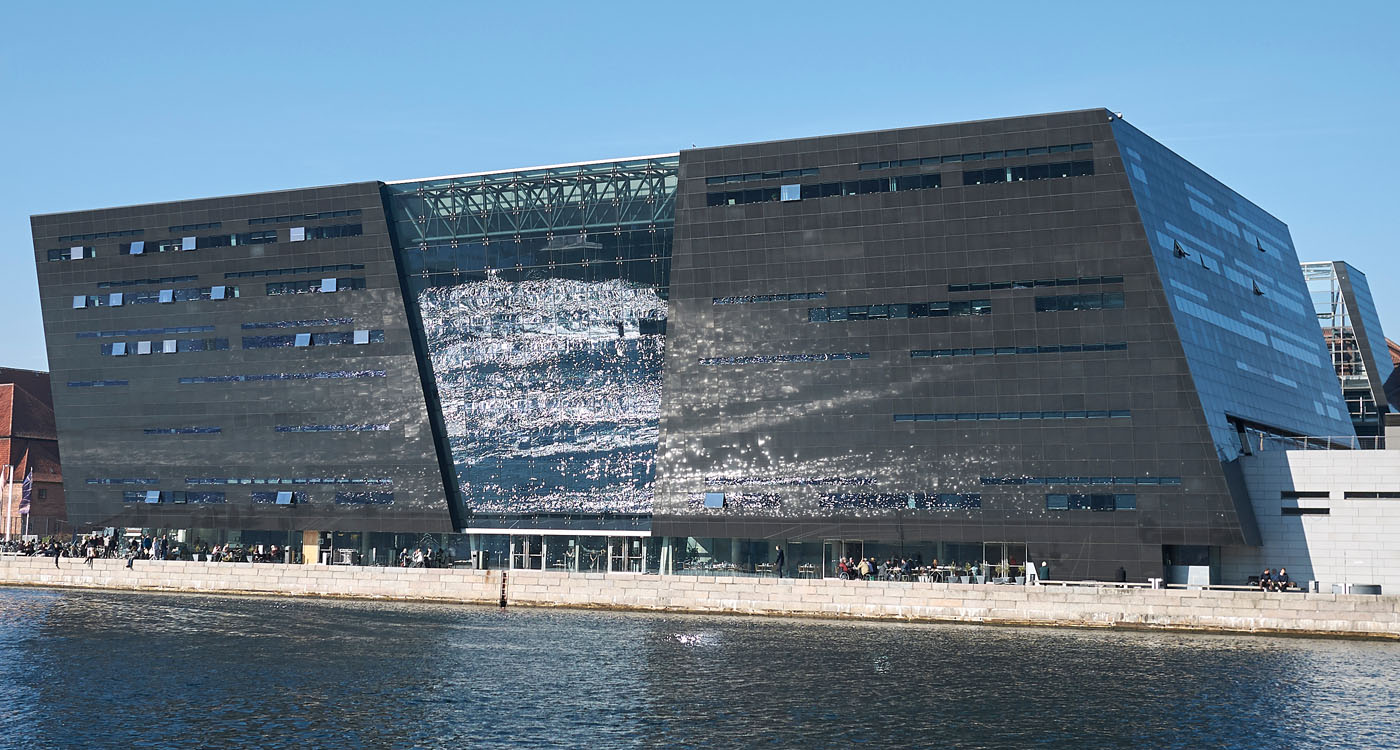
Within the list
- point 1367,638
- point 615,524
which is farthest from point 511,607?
point 1367,638

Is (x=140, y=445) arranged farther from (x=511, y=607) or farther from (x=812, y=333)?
(x=812, y=333)

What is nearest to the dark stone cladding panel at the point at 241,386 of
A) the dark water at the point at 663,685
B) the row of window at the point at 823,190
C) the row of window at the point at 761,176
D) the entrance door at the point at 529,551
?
the entrance door at the point at 529,551

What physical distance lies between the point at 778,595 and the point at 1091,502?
17.5 meters

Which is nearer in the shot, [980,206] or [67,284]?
[980,206]

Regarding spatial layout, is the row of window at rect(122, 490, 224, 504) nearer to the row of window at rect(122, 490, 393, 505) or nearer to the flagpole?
the row of window at rect(122, 490, 393, 505)

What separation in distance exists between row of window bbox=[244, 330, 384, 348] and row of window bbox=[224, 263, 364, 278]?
4185 millimetres

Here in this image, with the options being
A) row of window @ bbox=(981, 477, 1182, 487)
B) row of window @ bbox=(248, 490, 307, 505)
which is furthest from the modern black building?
row of window @ bbox=(248, 490, 307, 505)

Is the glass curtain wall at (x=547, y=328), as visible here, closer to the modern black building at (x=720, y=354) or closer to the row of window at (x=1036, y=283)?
the modern black building at (x=720, y=354)

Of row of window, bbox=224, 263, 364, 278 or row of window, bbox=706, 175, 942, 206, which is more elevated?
row of window, bbox=706, 175, 942, 206

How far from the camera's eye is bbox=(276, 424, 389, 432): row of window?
92.0 metres

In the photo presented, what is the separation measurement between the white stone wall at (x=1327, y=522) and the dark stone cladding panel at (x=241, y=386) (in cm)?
4896

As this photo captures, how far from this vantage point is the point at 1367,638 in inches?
2490

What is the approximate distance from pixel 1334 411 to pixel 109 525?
295ft

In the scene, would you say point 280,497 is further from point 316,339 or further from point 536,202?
point 536,202
